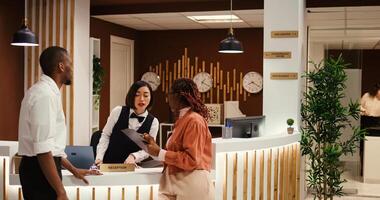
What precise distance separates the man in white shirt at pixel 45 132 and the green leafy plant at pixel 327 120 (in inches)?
138

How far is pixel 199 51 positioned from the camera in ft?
31.4

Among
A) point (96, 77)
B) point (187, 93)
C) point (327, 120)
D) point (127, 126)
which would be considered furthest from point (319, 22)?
point (187, 93)

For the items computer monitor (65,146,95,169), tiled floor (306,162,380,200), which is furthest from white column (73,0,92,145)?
computer monitor (65,146,95,169)

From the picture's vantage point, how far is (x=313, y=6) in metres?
6.97

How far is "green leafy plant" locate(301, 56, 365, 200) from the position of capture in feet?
18.1

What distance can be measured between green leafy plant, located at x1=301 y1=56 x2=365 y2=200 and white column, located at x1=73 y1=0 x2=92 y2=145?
10.1ft

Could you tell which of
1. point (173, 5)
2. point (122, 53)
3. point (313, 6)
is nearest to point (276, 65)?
point (313, 6)

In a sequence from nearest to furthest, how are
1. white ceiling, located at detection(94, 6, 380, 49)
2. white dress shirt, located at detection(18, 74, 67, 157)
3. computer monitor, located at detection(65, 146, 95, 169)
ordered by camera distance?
white dress shirt, located at detection(18, 74, 67, 157)
computer monitor, located at detection(65, 146, 95, 169)
white ceiling, located at detection(94, 6, 380, 49)

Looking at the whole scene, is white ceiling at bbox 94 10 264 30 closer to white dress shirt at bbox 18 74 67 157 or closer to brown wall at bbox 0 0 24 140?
brown wall at bbox 0 0 24 140

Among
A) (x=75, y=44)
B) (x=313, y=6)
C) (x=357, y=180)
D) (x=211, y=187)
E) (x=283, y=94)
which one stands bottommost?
(x=357, y=180)

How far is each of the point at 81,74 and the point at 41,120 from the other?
472 cm

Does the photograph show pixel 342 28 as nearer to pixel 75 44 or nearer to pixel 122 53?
pixel 122 53

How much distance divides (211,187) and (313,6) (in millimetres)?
4412

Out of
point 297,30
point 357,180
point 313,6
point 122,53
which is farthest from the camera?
point 122,53
